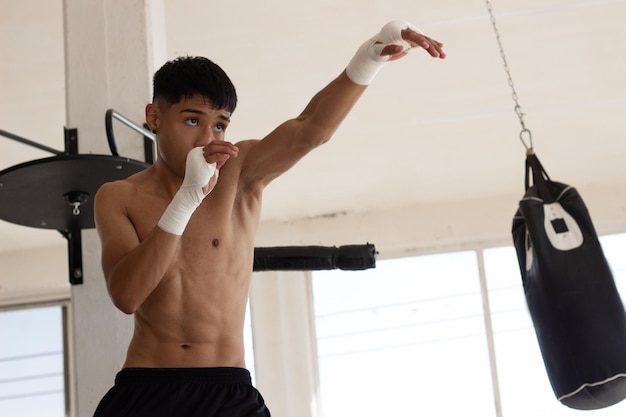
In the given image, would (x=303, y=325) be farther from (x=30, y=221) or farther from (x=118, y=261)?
(x=118, y=261)

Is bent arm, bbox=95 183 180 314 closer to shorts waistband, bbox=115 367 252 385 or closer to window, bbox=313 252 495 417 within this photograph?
shorts waistband, bbox=115 367 252 385

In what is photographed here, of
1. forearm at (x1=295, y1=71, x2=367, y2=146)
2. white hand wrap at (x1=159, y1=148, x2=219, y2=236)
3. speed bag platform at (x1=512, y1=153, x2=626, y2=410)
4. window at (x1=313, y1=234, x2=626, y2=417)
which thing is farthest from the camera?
window at (x1=313, y1=234, x2=626, y2=417)

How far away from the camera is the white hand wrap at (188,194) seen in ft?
4.55

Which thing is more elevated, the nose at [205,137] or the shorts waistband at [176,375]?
the nose at [205,137]

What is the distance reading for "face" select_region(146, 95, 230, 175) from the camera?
5.17ft

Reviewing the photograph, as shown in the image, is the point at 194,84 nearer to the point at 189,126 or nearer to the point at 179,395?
the point at 189,126

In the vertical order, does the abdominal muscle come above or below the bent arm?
below

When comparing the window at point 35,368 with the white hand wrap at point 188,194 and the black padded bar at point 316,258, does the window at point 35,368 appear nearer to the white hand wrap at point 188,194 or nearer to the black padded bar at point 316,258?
the black padded bar at point 316,258

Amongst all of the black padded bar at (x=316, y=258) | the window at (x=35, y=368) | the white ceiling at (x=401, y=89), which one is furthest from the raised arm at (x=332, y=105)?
the window at (x=35, y=368)

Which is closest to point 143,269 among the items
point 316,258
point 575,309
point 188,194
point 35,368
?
point 188,194

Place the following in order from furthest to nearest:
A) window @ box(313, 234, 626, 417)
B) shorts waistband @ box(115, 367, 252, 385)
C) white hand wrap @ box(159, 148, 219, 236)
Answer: window @ box(313, 234, 626, 417), shorts waistband @ box(115, 367, 252, 385), white hand wrap @ box(159, 148, 219, 236)

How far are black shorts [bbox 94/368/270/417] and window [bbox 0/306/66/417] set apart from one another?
185 inches

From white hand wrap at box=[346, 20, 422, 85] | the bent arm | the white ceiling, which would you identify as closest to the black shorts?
the bent arm

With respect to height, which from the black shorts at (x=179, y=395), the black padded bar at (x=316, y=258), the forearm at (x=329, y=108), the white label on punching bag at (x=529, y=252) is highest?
the forearm at (x=329, y=108)
